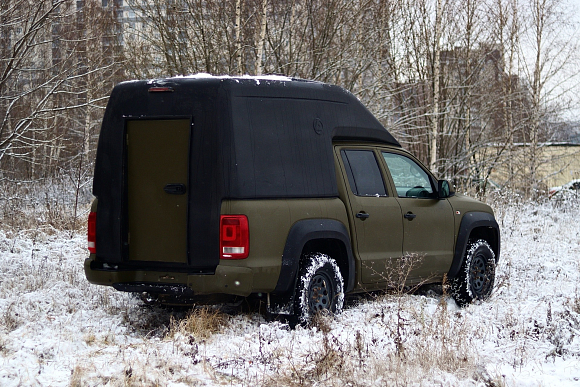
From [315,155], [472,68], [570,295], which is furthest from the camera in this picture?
[472,68]

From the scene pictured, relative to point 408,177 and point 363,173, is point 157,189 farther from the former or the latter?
point 408,177

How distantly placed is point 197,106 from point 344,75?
1116 centimetres

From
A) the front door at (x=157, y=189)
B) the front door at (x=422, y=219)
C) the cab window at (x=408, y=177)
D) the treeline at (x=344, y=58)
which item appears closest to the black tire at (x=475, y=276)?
the front door at (x=422, y=219)

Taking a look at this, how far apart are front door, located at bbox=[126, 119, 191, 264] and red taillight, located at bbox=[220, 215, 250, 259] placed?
456mm

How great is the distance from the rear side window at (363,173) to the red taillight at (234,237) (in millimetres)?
1542


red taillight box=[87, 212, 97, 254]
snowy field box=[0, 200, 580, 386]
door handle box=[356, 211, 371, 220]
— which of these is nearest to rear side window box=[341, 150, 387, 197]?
door handle box=[356, 211, 371, 220]

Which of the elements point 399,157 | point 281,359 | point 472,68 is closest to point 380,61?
point 472,68

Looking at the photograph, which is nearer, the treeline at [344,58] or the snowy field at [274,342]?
the snowy field at [274,342]

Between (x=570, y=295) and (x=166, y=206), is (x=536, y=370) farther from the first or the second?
(x=570, y=295)

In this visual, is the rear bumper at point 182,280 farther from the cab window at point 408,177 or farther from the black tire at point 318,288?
the cab window at point 408,177

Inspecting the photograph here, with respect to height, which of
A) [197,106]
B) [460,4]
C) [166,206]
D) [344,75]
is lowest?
[166,206]

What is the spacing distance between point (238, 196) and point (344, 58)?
35.2 feet

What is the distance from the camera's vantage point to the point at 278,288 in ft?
19.0

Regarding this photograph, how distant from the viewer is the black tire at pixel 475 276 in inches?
311
